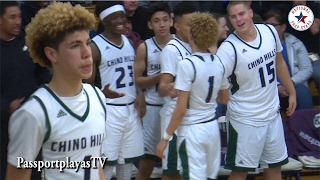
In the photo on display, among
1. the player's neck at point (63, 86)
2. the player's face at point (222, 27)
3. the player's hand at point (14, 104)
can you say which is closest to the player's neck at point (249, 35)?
the player's face at point (222, 27)

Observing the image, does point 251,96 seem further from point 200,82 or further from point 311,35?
point 311,35

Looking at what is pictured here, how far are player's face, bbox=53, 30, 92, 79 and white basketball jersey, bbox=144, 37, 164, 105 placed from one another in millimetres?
2866

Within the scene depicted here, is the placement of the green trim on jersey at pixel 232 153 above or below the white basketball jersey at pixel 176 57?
below

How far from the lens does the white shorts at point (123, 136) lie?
5727 mm

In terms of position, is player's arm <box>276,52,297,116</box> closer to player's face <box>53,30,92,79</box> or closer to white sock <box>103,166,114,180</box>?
white sock <box>103,166,114,180</box>

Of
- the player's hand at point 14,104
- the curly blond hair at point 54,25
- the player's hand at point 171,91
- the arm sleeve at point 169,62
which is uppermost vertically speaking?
the curly blond hair at point 54,25

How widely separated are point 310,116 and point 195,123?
220cm

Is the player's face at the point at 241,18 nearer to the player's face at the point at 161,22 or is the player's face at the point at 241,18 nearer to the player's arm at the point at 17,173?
the player's face at the point at 161,22

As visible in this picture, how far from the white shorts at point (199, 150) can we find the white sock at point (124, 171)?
858 mm

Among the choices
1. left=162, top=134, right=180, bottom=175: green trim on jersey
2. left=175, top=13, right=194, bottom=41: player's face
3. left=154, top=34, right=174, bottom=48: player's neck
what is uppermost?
left=175, top=13, right=194, bottom=41: player's face

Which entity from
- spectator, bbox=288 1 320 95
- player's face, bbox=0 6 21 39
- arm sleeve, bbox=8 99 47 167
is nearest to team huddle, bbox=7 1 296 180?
player's face, bbox=0 6 21 39

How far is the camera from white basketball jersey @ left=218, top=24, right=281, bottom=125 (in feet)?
18.2

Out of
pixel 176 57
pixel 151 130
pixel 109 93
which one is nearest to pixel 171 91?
pixel 176 57

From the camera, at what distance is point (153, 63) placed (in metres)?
6.12
